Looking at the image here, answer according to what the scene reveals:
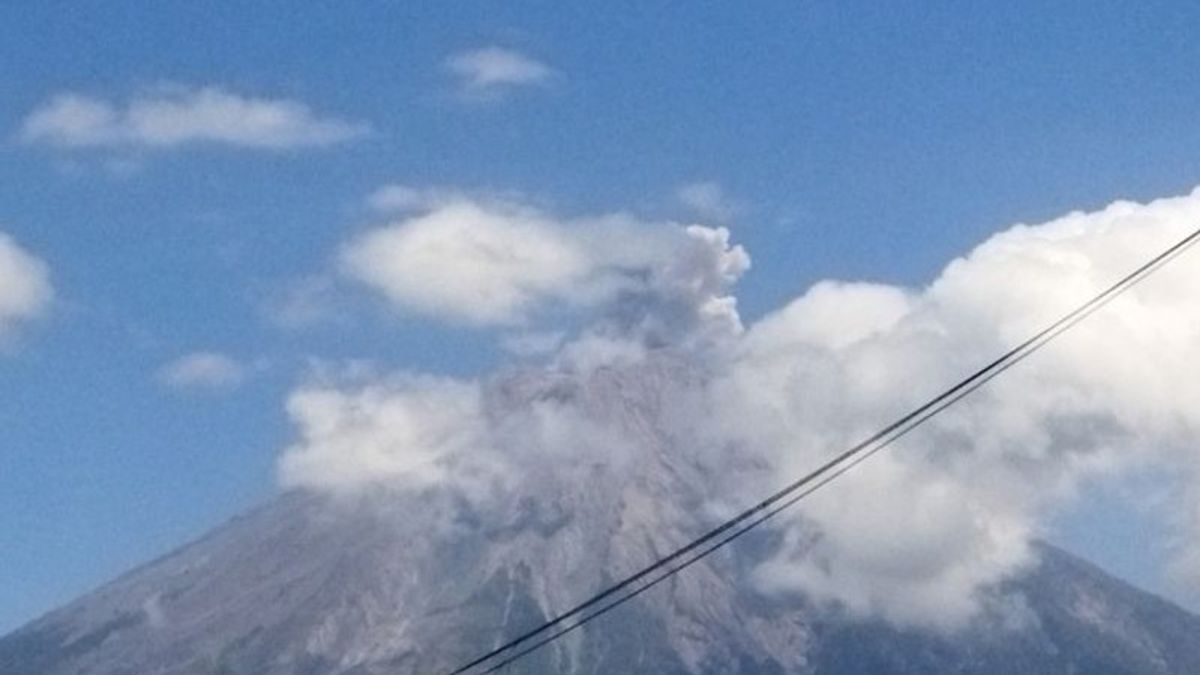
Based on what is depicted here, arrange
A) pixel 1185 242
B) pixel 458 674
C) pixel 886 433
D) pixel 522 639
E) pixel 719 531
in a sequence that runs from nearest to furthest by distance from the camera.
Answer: pixel 1185 242
pixel 886 433
pixel 719 531
pixel 522 639
pixel 458 674

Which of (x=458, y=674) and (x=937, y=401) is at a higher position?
(x=458, y=674)

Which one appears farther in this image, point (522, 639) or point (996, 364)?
point (522, 639)

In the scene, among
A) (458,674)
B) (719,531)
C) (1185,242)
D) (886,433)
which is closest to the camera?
(1185,242)

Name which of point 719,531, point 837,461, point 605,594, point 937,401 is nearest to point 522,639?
point 605,594

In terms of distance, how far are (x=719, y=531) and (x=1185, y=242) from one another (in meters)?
7.78

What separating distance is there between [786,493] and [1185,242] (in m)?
6.29

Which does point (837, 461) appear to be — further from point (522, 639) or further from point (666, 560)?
point (522, 639)

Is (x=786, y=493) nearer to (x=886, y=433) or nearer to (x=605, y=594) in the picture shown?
(x=886, y=433)

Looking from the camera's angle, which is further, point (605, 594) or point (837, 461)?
point (605, 594)

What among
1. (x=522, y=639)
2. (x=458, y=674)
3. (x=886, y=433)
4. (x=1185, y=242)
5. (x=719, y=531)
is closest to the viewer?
(x=1185, y=242)

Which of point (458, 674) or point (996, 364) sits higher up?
point (458, 674)

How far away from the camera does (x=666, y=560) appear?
2742 cm

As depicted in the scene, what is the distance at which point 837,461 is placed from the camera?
2634 cm

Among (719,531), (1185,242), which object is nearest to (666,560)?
(719,531)
